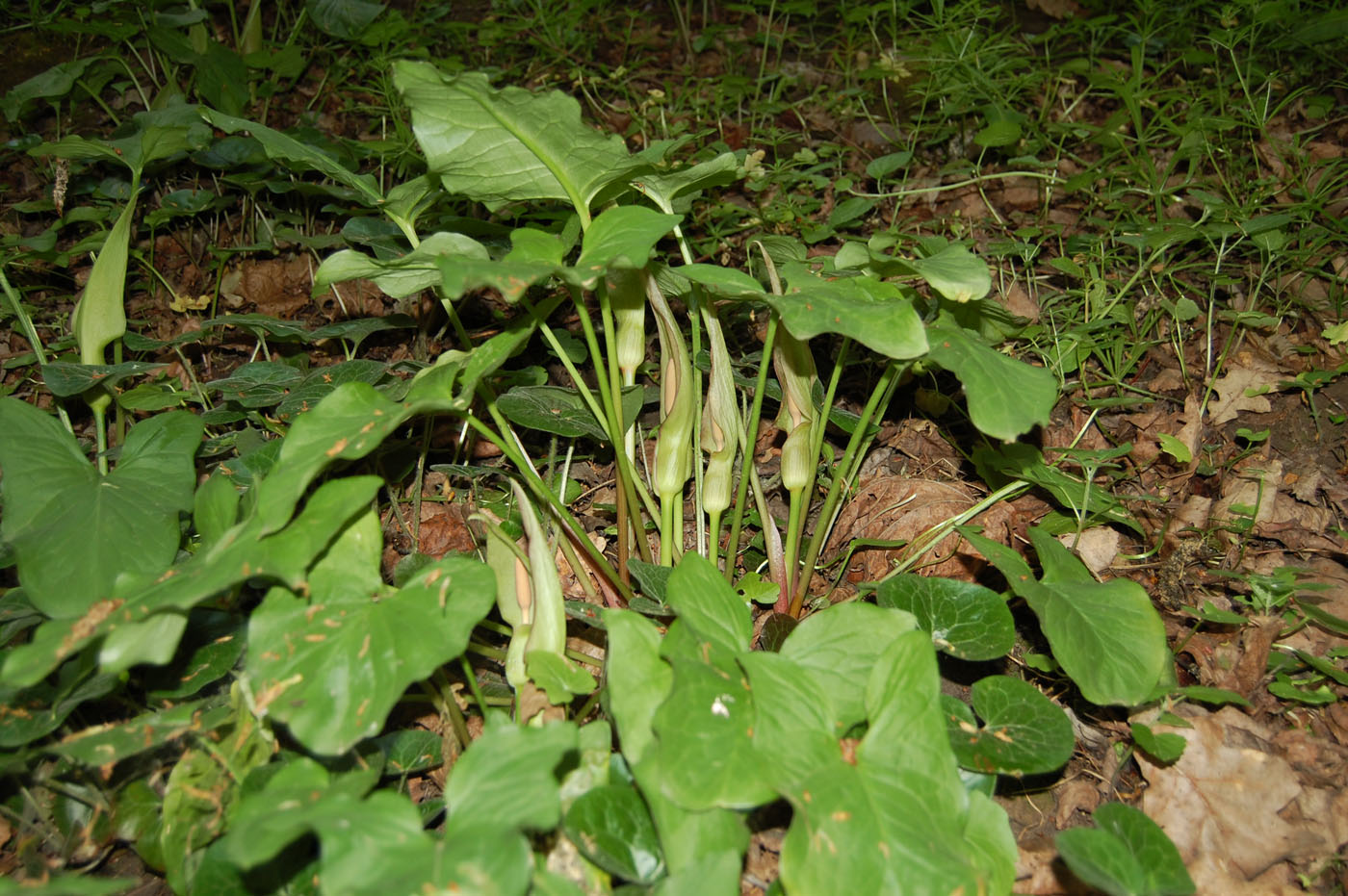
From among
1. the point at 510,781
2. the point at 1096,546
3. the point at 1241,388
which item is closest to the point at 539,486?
the point at 510,781

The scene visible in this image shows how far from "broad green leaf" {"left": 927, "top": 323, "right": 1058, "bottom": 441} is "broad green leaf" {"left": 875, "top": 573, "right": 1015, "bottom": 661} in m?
0.31

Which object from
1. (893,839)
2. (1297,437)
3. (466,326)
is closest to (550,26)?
(466,326)

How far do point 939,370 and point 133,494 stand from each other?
165 cm

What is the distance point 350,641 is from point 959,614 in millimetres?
908

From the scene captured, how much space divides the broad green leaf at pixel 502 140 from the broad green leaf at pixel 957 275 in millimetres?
474

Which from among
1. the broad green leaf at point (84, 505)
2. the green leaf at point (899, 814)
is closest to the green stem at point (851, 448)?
the green leaf at point (899, 814)

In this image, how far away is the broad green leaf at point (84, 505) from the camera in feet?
3.93

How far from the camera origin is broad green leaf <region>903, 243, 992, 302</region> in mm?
1225

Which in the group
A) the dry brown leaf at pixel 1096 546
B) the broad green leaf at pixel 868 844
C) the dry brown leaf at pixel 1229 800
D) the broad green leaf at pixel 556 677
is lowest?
the dry brown leaf at pixel 1229 800

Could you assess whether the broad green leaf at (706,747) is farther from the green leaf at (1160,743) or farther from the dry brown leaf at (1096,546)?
the dry brown leaf at (1096,546)

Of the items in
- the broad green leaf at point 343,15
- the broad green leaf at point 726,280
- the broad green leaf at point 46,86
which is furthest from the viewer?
the broad green leaf at point 343,15

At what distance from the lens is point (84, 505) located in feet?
4.18

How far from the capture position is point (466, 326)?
2.23 meters

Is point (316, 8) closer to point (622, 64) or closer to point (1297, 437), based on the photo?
point (622, 64)
